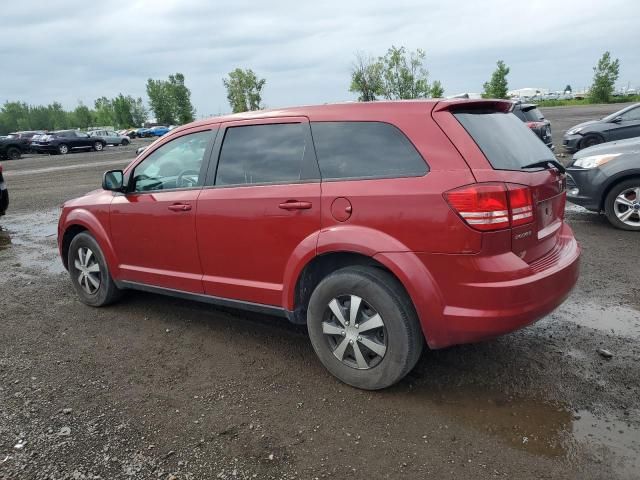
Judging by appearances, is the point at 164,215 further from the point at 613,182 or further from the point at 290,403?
the point at 613,182

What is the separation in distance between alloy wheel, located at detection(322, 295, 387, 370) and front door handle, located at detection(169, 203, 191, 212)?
1454 mm

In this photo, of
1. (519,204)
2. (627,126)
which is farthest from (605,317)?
(627,126)

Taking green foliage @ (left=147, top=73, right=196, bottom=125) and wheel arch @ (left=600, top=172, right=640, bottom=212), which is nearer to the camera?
wheel arch @ (left=600, top=172, right=640, bottom=212)

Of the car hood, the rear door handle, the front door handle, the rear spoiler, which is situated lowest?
the car hood

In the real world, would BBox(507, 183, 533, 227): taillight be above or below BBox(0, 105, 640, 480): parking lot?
above

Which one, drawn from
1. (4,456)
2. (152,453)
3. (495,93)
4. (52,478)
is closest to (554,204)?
(152,453)

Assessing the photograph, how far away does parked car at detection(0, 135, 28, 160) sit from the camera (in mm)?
30938

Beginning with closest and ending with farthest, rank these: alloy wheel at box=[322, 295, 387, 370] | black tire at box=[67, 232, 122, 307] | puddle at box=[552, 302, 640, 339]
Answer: alloy wheel at box=[322, 295, 387, 370]
puddle at box=[552, 302, 640, 339]
black tire at box=[67, 232, 122, 307]

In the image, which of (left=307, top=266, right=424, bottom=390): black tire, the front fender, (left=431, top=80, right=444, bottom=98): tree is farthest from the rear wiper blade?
(left=431, top=80, right=444, bottom=98): tree

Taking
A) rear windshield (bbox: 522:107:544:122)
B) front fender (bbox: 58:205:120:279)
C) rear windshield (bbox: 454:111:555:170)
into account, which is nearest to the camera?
rear windshield (bbox: 454:111:555:170)

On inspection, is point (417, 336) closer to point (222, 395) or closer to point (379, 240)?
point (379, 240)

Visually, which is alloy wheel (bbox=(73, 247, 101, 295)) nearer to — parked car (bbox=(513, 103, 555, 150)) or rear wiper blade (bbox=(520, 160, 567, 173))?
rear wiper blade (bbox=(520, 160, 567, 173))

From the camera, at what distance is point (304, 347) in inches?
157

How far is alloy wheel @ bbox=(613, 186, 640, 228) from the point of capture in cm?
690
